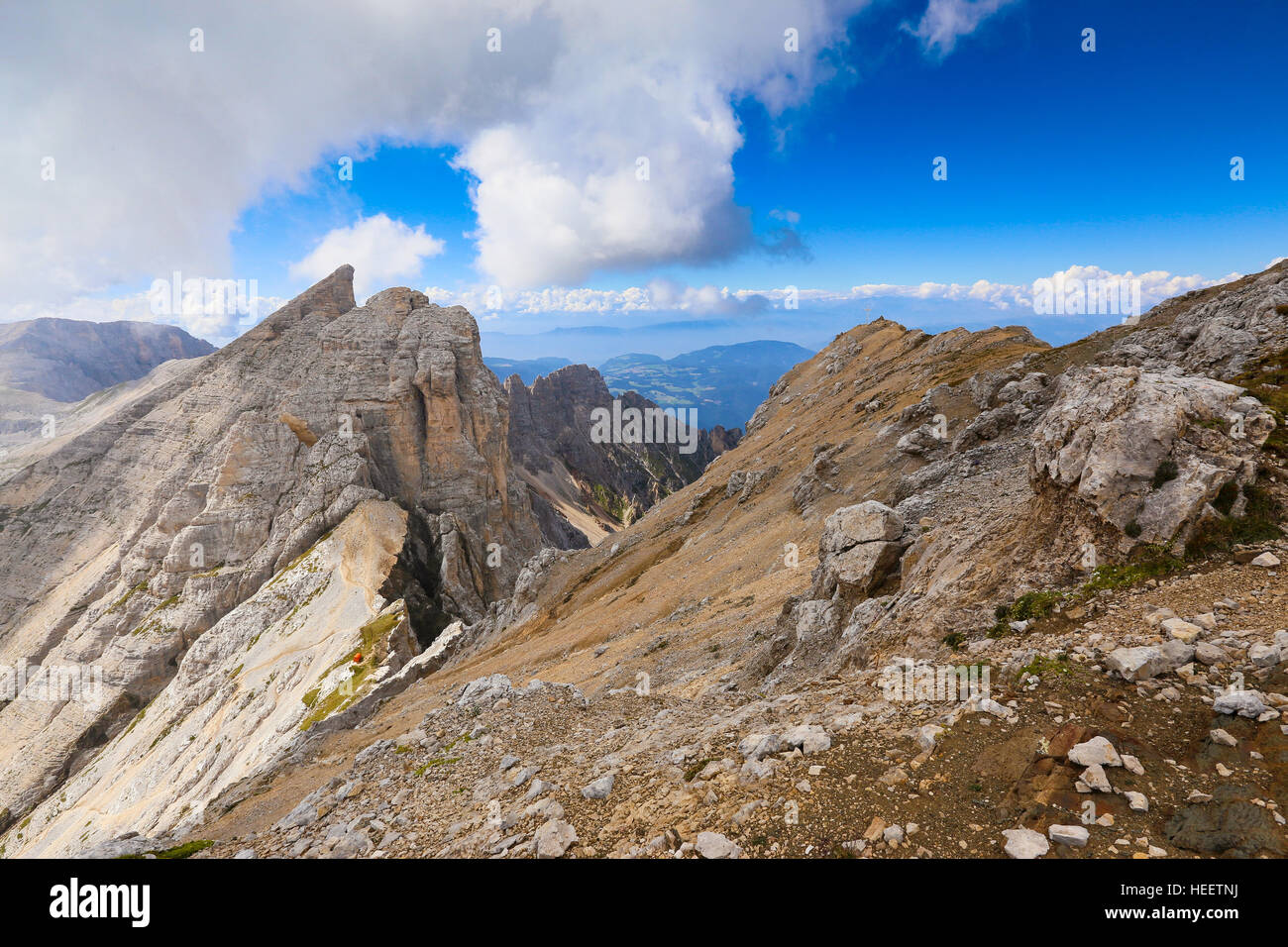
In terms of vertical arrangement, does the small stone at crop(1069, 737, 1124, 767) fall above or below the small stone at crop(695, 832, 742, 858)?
above

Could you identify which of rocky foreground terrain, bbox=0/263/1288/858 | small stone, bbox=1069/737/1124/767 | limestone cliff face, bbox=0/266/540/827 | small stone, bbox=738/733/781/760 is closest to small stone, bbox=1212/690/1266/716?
rocky foreground terrain, bbox=0/263/1288/858

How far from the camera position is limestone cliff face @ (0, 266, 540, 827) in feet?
237

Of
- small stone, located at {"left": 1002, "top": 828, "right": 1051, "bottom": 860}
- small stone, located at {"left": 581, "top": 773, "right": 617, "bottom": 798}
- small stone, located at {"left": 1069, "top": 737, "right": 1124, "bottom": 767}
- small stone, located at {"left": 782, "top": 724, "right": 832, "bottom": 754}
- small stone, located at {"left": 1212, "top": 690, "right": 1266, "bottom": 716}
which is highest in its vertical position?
small stone, located at {"left": 1212, "top": 690, "right": 1266, "bottom": 716}

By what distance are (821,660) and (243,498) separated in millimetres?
95722

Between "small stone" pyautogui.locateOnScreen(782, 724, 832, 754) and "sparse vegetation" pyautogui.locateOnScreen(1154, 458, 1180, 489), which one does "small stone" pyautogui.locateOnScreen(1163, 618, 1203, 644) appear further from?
"small stone" pyautogui.locateOnScreen(782, 724, 832, 754)

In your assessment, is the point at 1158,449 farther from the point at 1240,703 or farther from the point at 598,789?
the point at 598,789

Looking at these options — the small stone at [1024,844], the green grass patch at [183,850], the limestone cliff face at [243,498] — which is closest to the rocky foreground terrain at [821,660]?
the small stone at [1024,844]

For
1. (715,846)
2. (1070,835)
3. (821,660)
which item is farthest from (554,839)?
(821,660)

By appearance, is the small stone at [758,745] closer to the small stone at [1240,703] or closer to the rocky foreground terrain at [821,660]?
the rocky foreground terrain at [821,660]

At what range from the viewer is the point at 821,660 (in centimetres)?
1747

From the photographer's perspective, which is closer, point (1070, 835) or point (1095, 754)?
point (1070, 835)

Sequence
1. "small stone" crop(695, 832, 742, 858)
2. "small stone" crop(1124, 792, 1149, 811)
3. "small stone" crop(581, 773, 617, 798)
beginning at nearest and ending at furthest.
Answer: "small stone" crop(1124, 792, 1149, 811), "small stone" crop(695, 832, 742, 858), "small stone" crop(581, 773, 617, 798)

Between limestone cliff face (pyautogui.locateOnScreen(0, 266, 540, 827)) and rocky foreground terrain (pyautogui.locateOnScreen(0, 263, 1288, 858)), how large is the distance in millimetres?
1116
